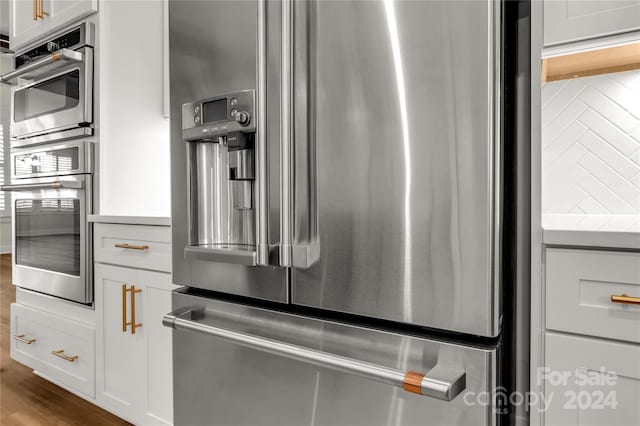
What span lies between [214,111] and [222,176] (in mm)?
153

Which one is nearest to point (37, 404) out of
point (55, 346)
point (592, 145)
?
point (55, 346)

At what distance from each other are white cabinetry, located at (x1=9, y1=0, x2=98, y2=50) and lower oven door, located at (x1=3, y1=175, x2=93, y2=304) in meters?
0.74

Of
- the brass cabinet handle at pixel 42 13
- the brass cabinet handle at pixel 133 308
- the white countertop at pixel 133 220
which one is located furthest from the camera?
the brass cabinet handle at pixel 42 13

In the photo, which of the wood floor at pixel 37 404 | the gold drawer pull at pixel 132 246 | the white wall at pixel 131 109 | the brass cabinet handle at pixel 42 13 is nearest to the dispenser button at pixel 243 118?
the gold drawer pull at pixel 132 246

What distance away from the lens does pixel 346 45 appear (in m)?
0.83

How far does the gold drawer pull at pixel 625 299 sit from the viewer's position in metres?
0.74

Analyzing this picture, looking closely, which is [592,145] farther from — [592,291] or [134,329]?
[134,329]

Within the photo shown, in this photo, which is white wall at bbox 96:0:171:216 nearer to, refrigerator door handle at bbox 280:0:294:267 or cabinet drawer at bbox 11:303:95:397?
cabinet drawer at bbox 11:303:95:397

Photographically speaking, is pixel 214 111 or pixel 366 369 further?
pixel 214 111

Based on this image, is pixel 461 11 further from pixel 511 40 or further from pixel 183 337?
pixel 183 337

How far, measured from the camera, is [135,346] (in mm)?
1646

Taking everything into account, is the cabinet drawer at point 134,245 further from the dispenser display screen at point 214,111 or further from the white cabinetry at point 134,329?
the dispenser display screen at point 214,111

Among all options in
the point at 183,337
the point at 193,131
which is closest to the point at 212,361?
the point at 183,337

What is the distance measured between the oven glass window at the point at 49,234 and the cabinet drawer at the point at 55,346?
0.84 ft
